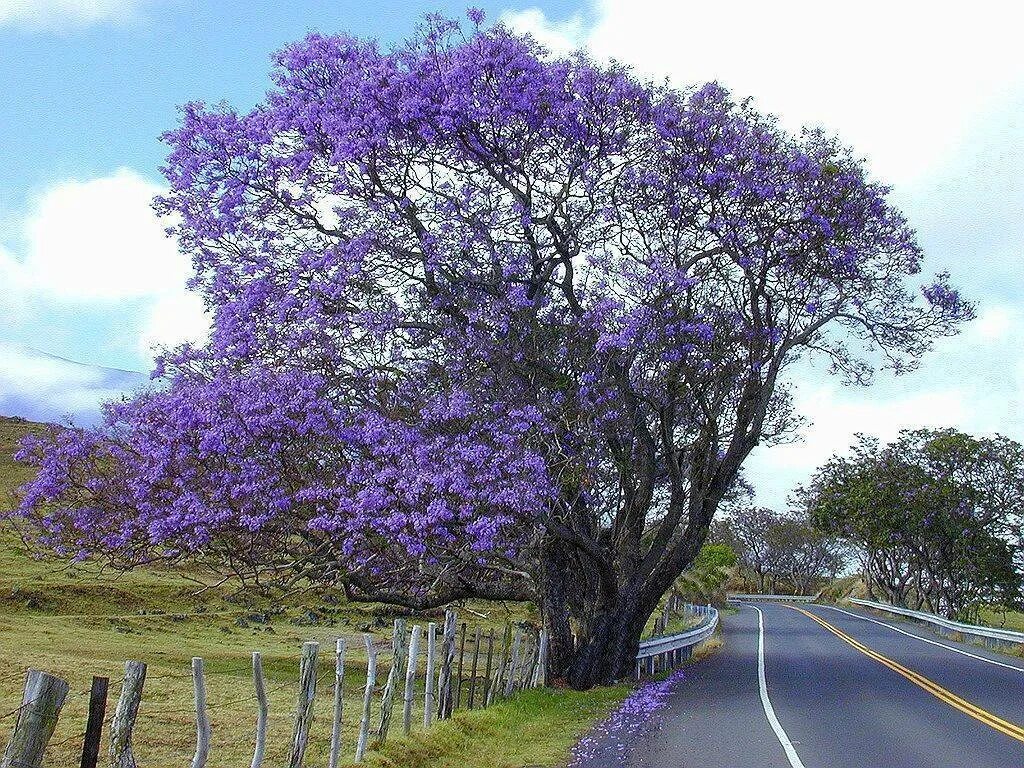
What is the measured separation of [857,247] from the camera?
2492cm

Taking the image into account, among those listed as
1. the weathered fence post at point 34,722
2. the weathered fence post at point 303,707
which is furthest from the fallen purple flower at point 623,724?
the weathered fence post at point 34,722

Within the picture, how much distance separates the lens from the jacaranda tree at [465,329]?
20.2 m

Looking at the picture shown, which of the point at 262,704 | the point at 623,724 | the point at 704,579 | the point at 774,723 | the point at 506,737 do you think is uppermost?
the point at 704,579

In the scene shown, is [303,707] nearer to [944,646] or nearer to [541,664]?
[541,664]

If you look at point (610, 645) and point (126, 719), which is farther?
point (610, 645)

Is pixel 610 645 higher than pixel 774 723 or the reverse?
higher

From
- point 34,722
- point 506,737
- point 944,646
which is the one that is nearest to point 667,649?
point 506,737

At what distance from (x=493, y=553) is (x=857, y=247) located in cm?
1005

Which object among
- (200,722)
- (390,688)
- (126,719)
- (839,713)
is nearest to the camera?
(126,719)

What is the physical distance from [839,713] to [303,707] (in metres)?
11.2

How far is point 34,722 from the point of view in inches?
308

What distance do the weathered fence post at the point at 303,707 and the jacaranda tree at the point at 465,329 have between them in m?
7.97

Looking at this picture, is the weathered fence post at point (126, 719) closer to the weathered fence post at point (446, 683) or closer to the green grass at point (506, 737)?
the green grass at point (506, 737)

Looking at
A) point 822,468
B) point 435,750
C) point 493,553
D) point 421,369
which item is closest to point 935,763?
point 435,750
